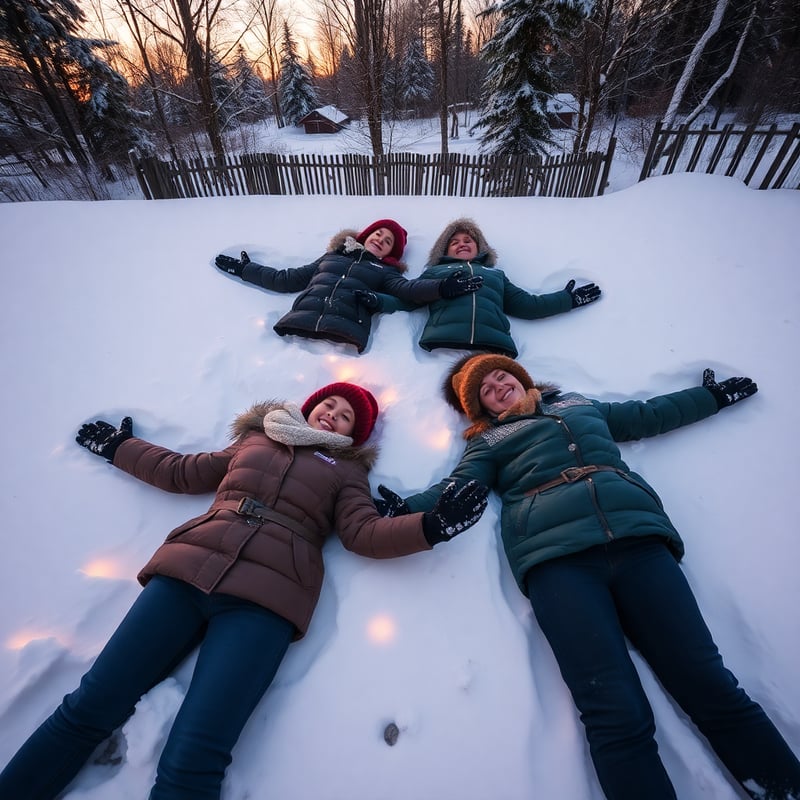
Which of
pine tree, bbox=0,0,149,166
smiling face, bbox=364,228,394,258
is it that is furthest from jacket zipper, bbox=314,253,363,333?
pine tree, bbox=0,0,149,166

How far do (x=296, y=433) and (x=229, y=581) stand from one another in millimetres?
753

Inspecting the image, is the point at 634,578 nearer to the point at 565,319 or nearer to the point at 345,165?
the point at 565,319

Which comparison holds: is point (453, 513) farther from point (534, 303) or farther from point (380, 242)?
point (380, 242)

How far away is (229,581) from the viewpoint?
5.09 ft

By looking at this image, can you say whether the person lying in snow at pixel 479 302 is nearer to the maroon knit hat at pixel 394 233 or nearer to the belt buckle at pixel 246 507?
the maroon knit hat at pixel 394 233

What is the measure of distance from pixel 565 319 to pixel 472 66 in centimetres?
3037

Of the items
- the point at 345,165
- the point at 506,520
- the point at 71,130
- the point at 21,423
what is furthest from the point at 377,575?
the point at 71,130

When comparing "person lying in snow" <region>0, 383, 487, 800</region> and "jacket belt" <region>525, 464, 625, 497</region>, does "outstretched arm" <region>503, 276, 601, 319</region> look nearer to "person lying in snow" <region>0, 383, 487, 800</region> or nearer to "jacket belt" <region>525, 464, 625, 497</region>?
"jacket belt" <region>525, 464, 625, 497</region>

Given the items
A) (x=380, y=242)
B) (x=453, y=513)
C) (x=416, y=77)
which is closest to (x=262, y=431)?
(x=453, y=513)

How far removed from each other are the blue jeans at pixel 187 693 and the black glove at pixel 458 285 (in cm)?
275

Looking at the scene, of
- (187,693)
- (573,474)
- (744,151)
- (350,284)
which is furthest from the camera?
(744,151)

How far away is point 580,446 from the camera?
1.96 m

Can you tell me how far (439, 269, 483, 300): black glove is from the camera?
3268 millimetres


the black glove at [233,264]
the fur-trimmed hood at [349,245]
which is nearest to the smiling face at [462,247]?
the fur-trimmed hood at [349,245]
